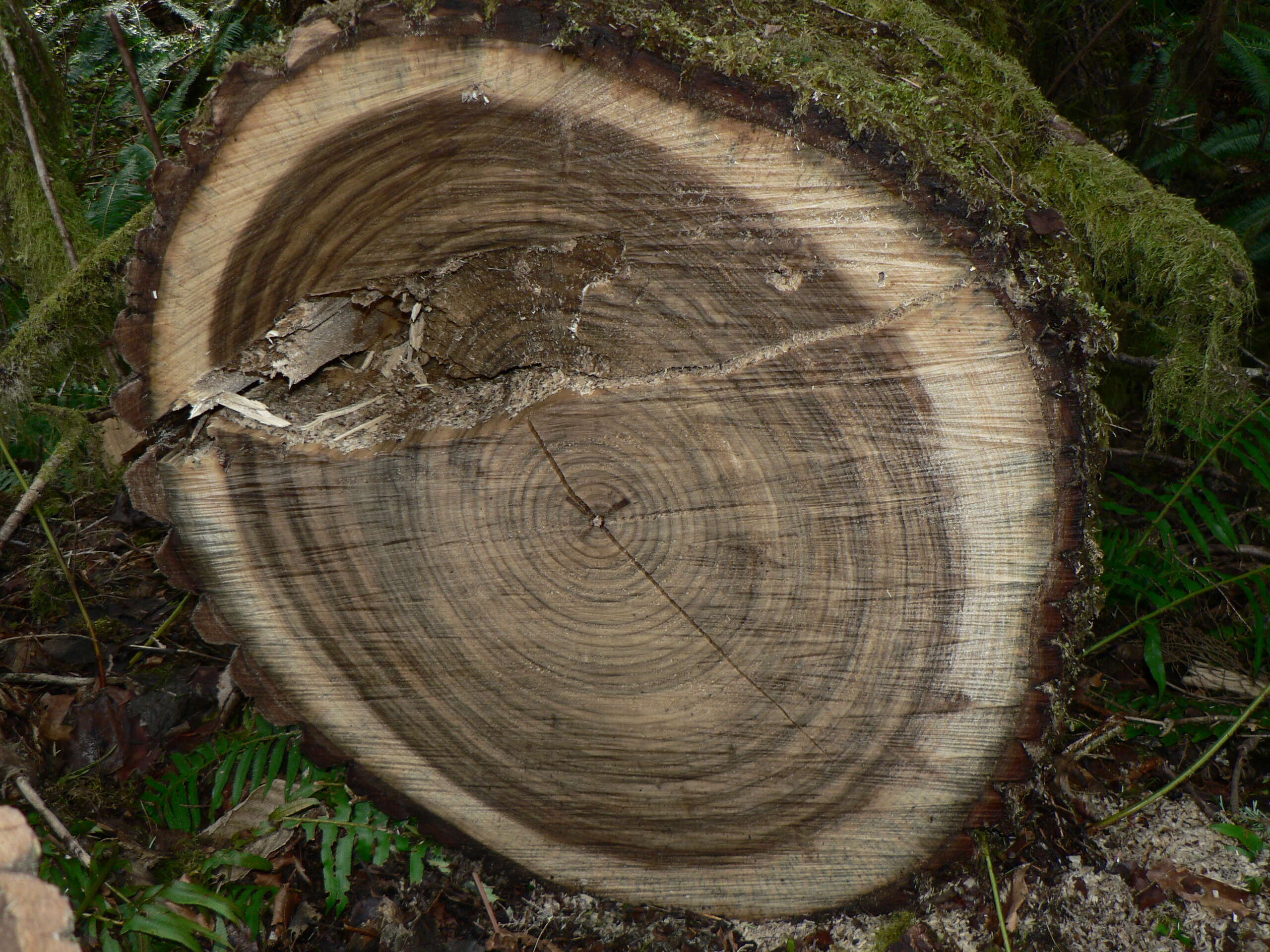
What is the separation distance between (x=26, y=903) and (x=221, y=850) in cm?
118

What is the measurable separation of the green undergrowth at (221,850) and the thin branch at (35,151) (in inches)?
57.2

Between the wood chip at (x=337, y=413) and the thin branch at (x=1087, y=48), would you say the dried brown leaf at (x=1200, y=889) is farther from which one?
the thin branch at (x=1087, y=48)

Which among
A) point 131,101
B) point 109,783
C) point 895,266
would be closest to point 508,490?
point 895,266

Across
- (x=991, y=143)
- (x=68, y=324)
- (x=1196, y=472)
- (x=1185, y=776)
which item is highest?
(x=991, y=143)

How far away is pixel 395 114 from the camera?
131 cm

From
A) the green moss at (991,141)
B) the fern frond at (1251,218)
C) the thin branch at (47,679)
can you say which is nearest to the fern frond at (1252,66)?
the fern frond at (1251,218)

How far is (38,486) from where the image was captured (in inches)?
96.7

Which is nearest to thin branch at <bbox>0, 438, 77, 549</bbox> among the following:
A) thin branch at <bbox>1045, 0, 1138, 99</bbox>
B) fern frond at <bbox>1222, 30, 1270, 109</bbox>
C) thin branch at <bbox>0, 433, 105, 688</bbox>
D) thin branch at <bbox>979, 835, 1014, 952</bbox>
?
thin branch at <bbox>0, 433, 105, 688</bbox>

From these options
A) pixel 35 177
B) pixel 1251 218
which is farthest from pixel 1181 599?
pixel 35 177

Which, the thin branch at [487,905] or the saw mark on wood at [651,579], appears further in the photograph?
the thin branch at [487,905]

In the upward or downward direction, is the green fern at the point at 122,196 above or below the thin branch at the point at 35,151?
below

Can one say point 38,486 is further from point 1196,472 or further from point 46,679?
point 1196,472

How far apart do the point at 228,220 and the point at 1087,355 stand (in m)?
1.48

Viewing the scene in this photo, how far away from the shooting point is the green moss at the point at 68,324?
215 centimetres
